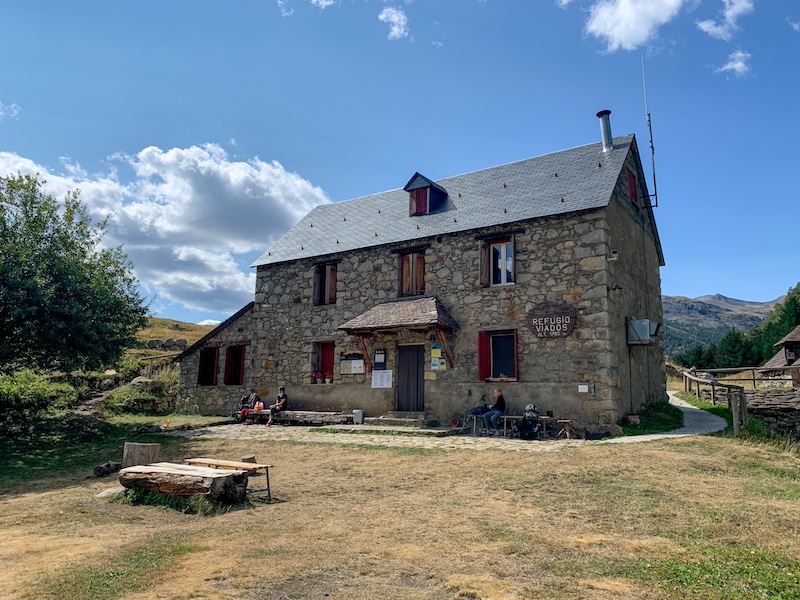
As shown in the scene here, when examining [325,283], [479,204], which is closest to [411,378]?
[325,283]

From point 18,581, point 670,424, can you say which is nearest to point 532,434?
point 670,424

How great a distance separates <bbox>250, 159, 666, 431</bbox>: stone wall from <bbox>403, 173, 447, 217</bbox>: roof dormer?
5.65ft

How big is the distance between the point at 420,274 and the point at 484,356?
3.27 metres

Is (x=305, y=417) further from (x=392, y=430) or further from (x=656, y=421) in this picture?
(x=656, y=421)

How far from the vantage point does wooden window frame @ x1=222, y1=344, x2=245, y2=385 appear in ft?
65.7

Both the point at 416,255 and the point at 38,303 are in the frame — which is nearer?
the point at 38,303

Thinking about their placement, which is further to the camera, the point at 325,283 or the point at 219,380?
the point at 219,380

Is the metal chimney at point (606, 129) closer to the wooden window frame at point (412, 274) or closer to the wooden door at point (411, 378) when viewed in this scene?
the wooden window frame at point (412, 274)

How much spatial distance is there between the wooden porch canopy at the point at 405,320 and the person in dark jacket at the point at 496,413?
1739mm

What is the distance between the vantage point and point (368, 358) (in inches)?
663

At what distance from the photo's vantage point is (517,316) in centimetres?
1470

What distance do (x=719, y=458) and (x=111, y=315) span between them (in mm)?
14072

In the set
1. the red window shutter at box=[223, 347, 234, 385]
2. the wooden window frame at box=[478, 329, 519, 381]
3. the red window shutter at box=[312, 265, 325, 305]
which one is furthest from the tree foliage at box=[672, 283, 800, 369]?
the red window shutter at box=[223, 347, 234, 385]

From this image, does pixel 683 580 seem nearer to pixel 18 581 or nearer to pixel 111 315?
pixel 18 581
